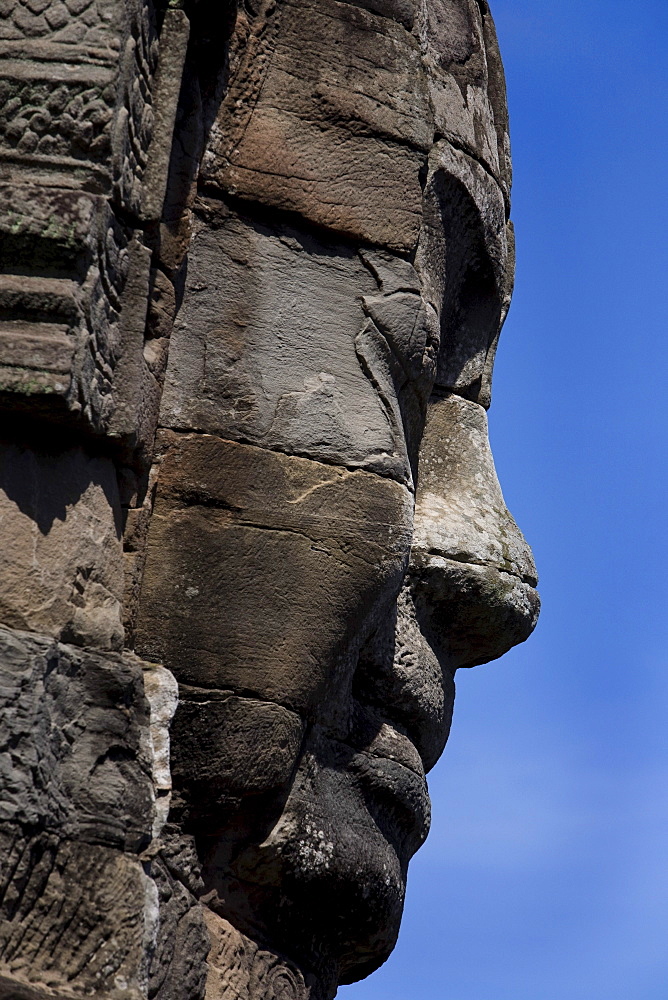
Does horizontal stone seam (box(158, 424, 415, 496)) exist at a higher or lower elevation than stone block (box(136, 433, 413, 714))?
higher

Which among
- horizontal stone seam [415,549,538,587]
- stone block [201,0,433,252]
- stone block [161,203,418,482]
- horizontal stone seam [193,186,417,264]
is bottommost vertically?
horizontal stone seam [415,549,538,587]

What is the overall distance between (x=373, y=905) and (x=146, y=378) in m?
1.37

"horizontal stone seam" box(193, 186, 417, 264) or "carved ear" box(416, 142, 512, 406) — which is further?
"carved ear" box(416, 142, 512, 406)

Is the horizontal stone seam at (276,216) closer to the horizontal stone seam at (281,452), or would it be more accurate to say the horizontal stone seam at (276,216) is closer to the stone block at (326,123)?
the stone block at (326,123)

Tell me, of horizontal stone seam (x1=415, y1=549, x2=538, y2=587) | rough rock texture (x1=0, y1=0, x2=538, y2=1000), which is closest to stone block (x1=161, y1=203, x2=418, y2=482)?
rough rock texture (x1=0, y1=0, x2=538, y2=1000)

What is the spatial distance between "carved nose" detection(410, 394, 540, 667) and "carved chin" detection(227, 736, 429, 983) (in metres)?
0.40

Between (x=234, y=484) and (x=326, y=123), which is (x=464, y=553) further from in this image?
(x=326, y=123)

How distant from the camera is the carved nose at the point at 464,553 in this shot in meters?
4.70

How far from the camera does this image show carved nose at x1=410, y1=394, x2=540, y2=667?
4.70 metres

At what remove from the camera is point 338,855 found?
14.2 feet

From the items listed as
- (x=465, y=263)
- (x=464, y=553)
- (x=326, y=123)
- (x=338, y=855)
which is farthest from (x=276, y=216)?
(x=338, y=855)

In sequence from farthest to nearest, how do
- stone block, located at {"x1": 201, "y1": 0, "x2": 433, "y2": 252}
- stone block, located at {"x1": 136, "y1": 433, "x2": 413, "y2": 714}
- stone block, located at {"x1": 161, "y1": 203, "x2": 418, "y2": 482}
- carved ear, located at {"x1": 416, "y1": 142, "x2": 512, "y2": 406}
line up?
1. carved ear, located at {"x1": 416, "y1": 142, "x2": 512, "y2": 406}
2. stone block, located at {"x1": 201, "y1": 0, "x2": 433, "y2": 252}
3. stone block, located at {"x1": 161, "y1": 203, "x2": 418, "y2": 482}
4. stone block, located at {"x1": 136, "y1": 433, "x2": 413, "y2": 714}

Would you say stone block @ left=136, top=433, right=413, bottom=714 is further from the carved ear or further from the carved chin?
the carved ear

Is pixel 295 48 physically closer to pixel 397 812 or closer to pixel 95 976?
pixel 397 812
